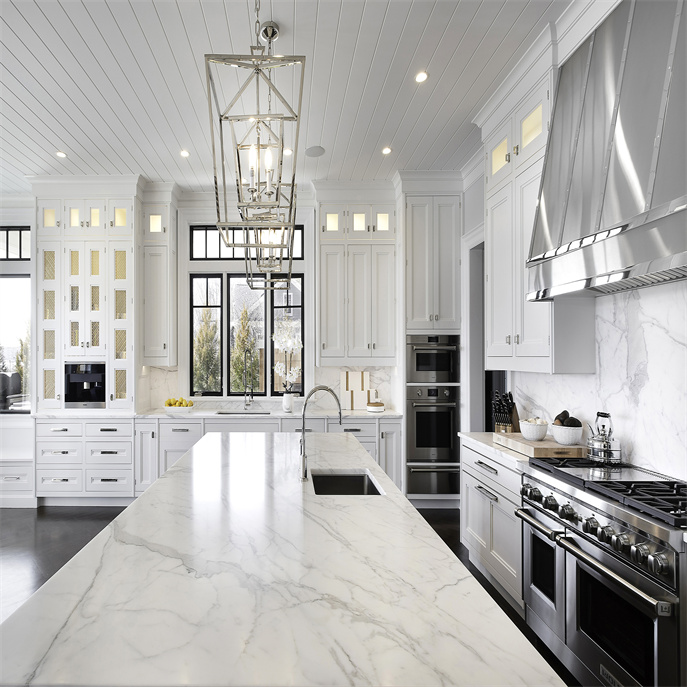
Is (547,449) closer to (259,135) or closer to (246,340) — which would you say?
(259,135)

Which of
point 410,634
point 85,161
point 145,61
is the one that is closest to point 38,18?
point 145,61

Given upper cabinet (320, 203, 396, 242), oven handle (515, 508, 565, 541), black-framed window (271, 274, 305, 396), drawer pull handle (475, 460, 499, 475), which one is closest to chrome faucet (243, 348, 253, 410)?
black-framed window (271, 274, 305, 396)

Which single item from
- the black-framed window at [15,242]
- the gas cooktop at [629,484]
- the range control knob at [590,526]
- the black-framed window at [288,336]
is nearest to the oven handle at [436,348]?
the black-framed window at [288,336]

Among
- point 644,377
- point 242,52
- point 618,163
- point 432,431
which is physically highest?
point 242,52

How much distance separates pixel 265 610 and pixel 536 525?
1.65 m

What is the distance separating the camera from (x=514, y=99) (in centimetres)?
312

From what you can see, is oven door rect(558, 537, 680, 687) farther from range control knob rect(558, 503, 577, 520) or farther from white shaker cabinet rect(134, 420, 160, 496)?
white shaker cabinet rect(134, 420, 160, 496)

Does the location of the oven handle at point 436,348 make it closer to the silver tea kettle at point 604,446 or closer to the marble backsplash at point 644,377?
the marble backsplash at point 644,377

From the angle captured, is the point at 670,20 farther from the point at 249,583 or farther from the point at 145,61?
the point at 145,61

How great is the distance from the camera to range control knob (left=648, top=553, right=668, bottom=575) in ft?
5.17

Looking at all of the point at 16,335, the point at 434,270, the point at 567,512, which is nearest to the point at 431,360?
the point at 434,270

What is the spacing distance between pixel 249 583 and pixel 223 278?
4.70 meters

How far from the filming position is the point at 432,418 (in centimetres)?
487

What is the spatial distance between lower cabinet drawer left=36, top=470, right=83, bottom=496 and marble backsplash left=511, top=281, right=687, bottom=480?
4.55 metres
